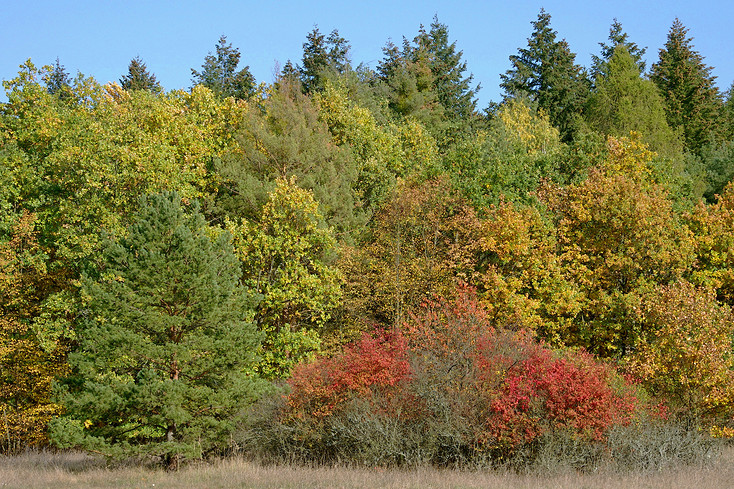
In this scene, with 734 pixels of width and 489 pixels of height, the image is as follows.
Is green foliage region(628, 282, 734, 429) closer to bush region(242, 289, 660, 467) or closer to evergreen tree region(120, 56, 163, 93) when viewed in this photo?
bush region(242, 289, 660, 467)

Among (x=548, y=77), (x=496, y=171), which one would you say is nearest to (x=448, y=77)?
(x=548, y=77)

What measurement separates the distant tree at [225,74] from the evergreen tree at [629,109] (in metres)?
27.8

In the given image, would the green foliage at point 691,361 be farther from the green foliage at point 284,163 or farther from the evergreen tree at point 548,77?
the evergreen tree at point 548,77

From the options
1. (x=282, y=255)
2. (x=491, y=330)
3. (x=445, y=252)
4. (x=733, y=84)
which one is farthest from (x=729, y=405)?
(x=733, y=84)

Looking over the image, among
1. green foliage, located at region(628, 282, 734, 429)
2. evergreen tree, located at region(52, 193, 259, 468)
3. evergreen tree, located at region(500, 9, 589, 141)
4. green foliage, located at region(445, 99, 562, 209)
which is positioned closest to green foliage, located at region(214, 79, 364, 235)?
green foliage, located at region(445, 99, 562, 209)

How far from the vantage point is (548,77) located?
63438mm

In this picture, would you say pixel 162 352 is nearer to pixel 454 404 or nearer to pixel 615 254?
pixel 454 404

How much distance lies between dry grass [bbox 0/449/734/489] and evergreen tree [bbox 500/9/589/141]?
4571 cm

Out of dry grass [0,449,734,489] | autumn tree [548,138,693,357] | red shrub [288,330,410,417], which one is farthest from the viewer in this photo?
autumn tree [548,138,693,357]

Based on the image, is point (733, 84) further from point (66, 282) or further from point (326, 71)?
point (66, 282)

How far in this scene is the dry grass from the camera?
16297mm

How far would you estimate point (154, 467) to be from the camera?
21.9 meters

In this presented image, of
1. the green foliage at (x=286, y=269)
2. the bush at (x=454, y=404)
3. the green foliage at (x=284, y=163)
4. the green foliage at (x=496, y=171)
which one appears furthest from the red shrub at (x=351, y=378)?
the green foliage at (x=496, y=171)

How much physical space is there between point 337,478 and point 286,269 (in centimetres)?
1348
